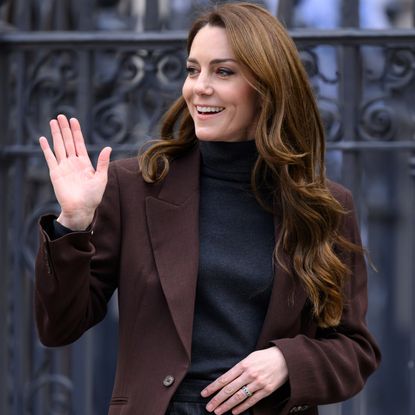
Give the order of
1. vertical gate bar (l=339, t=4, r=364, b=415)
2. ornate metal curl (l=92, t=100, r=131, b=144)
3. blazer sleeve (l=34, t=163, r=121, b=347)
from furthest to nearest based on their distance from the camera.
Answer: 1. ornate metal curl (l=92, t=100, r=131, b=144)
2. vertical gate bar (l=339, t=4, r=364, b=415)
3. blazer sleeve (l=34, t=163, r=121, b=347)

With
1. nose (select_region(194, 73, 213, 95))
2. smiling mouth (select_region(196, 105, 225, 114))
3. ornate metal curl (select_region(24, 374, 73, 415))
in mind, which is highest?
nose (select_region(194, 73, 213, 95))

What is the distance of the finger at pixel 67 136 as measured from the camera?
2793 mm

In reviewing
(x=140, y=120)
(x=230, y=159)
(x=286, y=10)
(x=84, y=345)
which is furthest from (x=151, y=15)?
(x=230, y=159)

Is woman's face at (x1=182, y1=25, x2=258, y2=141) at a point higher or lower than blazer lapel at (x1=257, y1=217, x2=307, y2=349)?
higher

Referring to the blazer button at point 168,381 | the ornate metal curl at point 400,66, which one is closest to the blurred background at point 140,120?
the ornate metal curl at point 400,66

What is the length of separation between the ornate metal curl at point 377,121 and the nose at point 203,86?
6.13ft

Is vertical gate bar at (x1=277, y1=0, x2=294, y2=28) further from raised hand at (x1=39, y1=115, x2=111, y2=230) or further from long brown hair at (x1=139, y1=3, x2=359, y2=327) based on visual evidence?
raised hand at (x1=39, y1=115, x2=111, y2=230)

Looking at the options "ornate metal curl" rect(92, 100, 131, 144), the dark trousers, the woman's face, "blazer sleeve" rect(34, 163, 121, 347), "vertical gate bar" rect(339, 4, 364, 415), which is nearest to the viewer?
"blazer sleeve" rect(34, 163, 121, 347)

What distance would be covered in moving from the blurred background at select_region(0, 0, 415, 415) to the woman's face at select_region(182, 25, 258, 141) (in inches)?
69.7

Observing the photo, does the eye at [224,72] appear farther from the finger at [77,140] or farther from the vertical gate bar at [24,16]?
the vertical gate bar at [24,16]

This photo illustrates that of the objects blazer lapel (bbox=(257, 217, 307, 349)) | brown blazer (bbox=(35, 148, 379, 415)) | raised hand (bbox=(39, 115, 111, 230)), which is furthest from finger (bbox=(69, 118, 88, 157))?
blazer lapel (bbox=(257, 217, 307, 349))

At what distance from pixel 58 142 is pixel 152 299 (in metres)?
0.45

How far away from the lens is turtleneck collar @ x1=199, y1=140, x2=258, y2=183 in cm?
296

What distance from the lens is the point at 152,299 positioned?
2793mm
